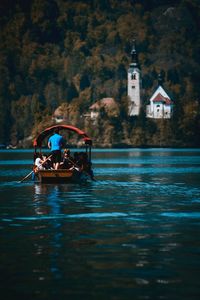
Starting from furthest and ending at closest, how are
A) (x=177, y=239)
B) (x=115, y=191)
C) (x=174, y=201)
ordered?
(x=115, y=191), (x=174, y=201), (x=177, y=239)

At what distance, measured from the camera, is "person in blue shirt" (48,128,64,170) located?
2382 inches

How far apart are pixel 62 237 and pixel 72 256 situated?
15.1 ft

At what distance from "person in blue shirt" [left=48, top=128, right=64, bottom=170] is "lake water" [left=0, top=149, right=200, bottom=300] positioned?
39.0 ft

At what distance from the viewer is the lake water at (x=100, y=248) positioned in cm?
2128

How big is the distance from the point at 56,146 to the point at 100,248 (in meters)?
33.8

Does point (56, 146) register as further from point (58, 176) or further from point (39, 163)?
point (39, 163)

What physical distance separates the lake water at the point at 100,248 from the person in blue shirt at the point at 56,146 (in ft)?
39.0

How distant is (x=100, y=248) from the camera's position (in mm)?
27391

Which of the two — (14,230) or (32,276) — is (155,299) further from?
(14,230)

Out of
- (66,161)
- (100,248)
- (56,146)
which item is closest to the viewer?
(100,248)

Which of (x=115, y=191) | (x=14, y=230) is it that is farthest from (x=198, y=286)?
(x=115, y=191)

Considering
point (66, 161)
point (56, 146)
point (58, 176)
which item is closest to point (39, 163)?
point (66, 161)

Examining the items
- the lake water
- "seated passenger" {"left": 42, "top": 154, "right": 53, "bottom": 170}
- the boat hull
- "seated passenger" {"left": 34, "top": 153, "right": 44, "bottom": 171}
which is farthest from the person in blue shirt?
the lake water

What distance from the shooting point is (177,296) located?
20391 millimetres
